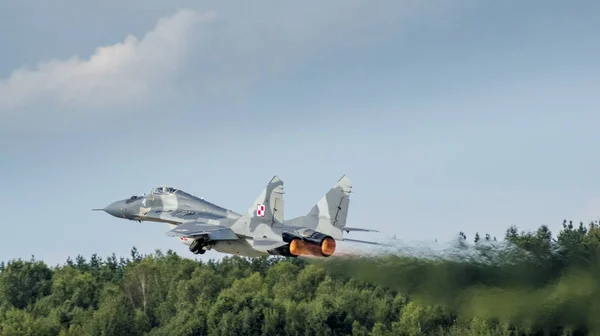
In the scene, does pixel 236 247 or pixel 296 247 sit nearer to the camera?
pixel 296 247

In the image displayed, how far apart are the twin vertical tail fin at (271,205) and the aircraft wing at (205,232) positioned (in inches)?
38.4

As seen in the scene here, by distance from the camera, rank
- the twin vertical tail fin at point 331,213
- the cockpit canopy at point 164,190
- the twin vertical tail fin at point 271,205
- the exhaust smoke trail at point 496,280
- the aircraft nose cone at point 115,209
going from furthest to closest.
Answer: the aircraft nose cone at point 115,209, the cockpit canopy at point 164,190, the twin vertical tail fin at point 331,213, the twin vertical tail fin at point 271,205, the exhaust smoke trail at point 496,280

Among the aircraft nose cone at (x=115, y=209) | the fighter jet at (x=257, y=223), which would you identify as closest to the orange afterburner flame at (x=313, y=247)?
the fighter jet at (x=257, y=223)

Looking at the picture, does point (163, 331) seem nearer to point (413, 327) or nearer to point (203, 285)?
point (203, 285)

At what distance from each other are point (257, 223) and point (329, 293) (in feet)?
130

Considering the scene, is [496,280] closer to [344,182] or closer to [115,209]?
[344,182]

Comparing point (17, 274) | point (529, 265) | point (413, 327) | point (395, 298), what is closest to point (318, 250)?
point (529, 265)

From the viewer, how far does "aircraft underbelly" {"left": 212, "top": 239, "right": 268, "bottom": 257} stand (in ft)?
134

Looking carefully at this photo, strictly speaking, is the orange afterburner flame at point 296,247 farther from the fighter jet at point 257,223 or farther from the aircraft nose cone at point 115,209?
the aircraft nose cone at point 115,209

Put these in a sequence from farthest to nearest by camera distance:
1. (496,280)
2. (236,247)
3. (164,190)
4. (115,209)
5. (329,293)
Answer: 1. (329,293)
2. (115,209)
3. (164,190)
4. (236,247)
5. (496,280)

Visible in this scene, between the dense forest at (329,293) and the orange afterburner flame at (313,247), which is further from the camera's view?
the orange afterburner flame at (313,247)

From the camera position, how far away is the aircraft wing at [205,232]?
4028 centimetres

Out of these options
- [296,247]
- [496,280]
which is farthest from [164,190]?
[496,280]

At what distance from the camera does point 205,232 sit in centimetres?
4047
